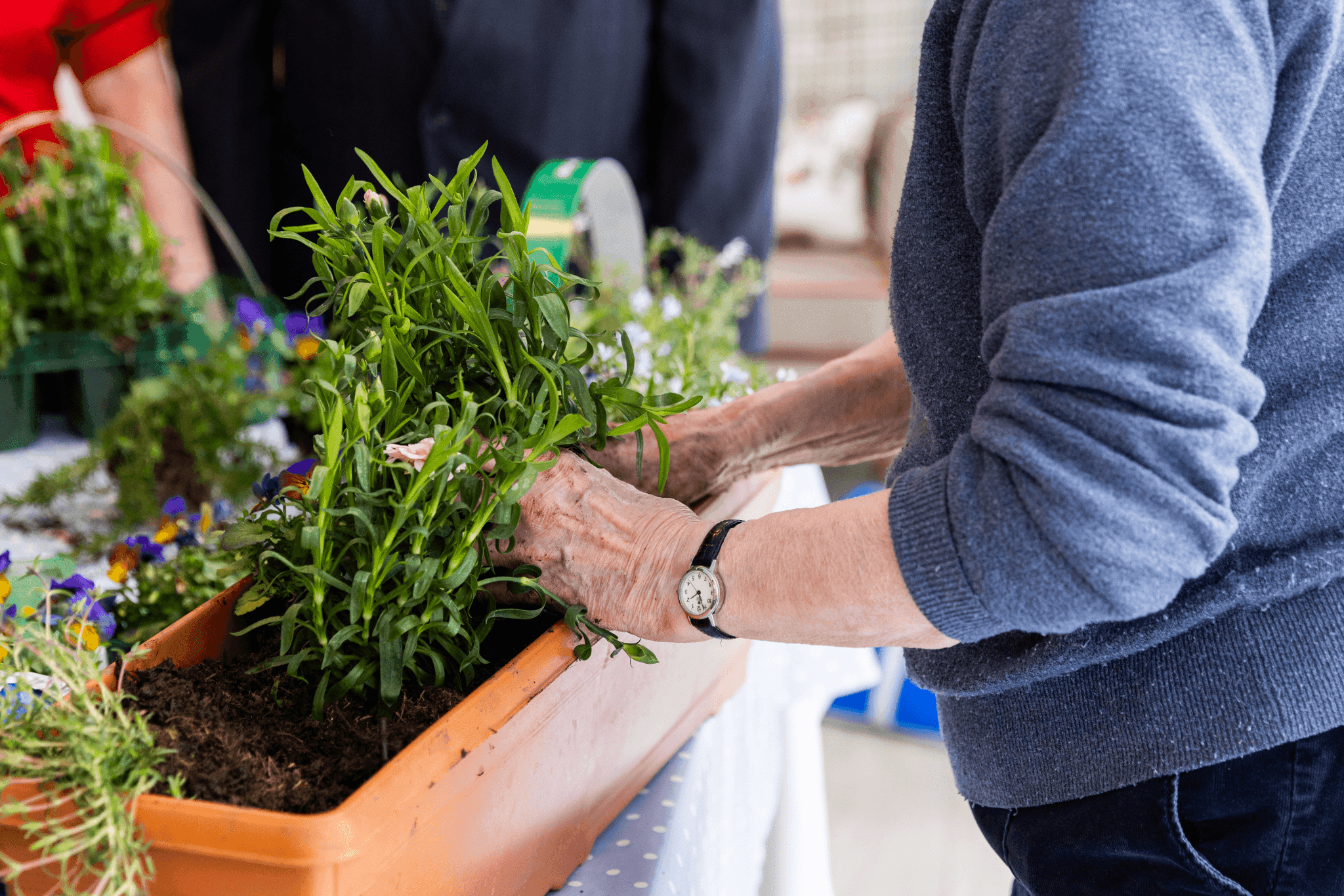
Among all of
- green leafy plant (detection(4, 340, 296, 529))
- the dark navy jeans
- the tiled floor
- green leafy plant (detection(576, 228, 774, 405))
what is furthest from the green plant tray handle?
the tiled floor

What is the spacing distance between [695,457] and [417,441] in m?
0.31

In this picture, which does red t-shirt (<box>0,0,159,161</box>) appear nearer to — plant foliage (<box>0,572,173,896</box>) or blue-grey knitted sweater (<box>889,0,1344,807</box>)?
plant foliage (<box>0,572,173,896</box>)

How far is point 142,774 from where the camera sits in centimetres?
41

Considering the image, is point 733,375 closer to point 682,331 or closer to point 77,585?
point 682,331

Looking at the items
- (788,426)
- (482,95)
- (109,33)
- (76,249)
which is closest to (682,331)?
(788,426)

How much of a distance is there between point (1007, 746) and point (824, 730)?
1822 mm

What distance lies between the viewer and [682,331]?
1.00 m

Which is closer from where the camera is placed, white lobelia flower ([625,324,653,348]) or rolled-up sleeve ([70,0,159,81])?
white lobelia flower ([625,324,653,348])

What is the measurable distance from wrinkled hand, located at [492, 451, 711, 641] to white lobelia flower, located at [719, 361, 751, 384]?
0.42 m

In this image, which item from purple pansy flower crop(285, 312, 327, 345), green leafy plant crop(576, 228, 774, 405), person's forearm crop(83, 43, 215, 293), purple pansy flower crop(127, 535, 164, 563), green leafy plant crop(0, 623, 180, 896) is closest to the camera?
green leafy plant crop(0, 623, 180, 896)

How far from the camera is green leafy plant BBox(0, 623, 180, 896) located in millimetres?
390

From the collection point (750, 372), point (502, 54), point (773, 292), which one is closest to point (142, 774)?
point (750, 372)

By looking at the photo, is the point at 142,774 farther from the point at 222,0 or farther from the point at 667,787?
the point at 222,0

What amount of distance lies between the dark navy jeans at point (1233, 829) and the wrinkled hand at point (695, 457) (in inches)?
14.9
